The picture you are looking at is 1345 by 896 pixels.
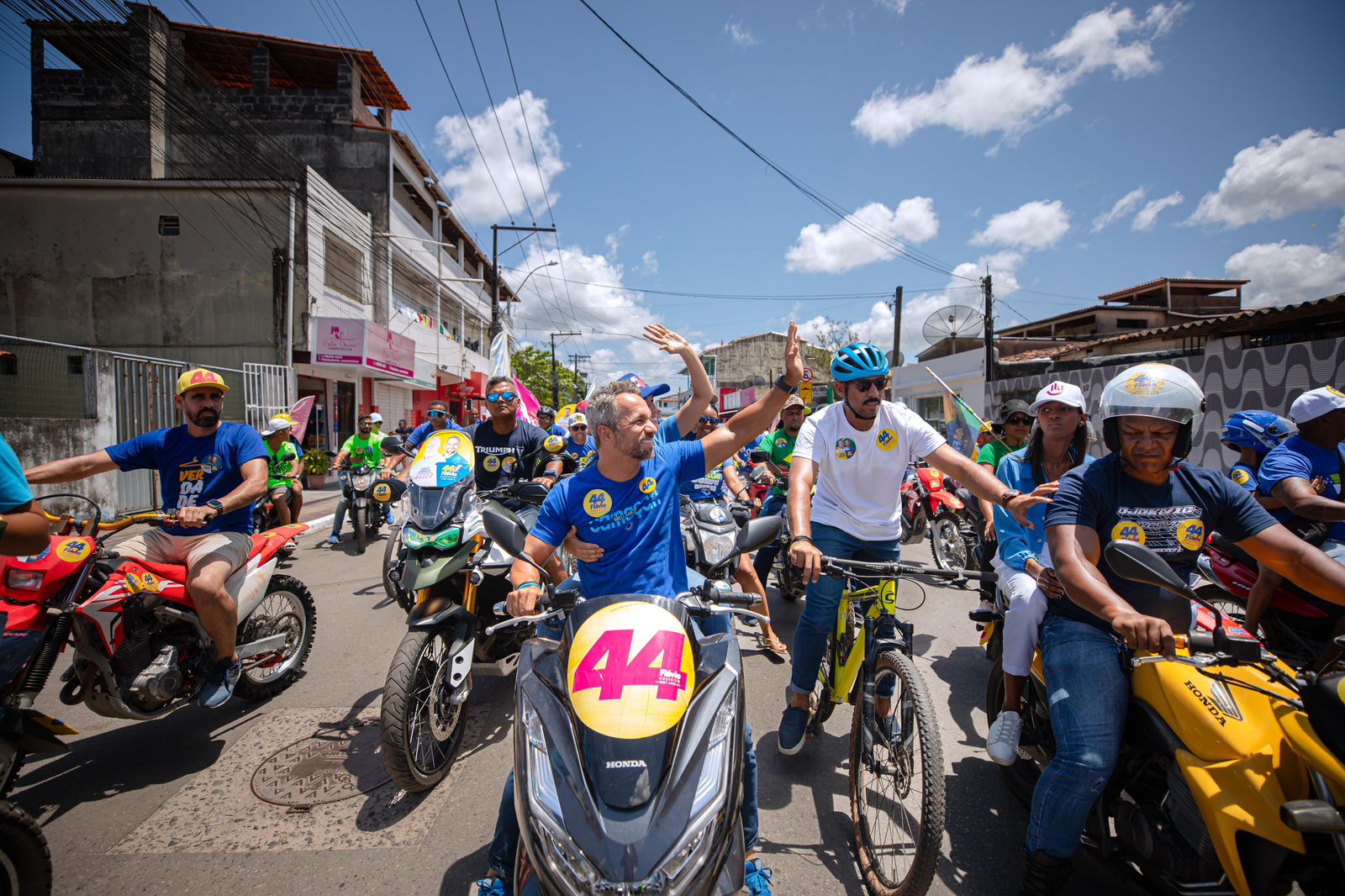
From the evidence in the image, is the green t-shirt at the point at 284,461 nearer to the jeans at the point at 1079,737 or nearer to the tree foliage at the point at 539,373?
the jeans at the point at 1079,737

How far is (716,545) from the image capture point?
492cm

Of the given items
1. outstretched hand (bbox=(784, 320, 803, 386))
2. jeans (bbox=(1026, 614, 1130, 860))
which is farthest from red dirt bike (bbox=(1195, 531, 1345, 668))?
outstretched hand (bbox=(784, 320, 803, 386))

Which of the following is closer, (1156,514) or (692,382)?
(1156,514)

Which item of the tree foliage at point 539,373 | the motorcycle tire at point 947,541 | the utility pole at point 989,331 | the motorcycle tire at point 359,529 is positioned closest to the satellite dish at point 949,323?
the utility pole at point 989,331

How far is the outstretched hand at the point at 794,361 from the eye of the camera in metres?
2.85

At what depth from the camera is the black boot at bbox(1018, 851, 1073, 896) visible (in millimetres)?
2039

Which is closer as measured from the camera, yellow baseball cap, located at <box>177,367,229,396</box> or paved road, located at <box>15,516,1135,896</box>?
paved road, located at <box>15,516,1135,896</box>

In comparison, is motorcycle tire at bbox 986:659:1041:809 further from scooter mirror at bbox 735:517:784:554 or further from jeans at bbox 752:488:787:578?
jeans at bbox 752:488:787:578

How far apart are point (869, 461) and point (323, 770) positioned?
324 centimetres

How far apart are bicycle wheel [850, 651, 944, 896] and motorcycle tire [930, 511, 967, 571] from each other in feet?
17.0

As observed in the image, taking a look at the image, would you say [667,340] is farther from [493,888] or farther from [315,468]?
[315,468]

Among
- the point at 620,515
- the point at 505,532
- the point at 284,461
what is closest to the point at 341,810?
the point at 505,532

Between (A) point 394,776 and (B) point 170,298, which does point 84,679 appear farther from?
(B) point 170,298

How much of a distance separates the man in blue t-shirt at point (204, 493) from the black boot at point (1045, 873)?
3867 millimetres
